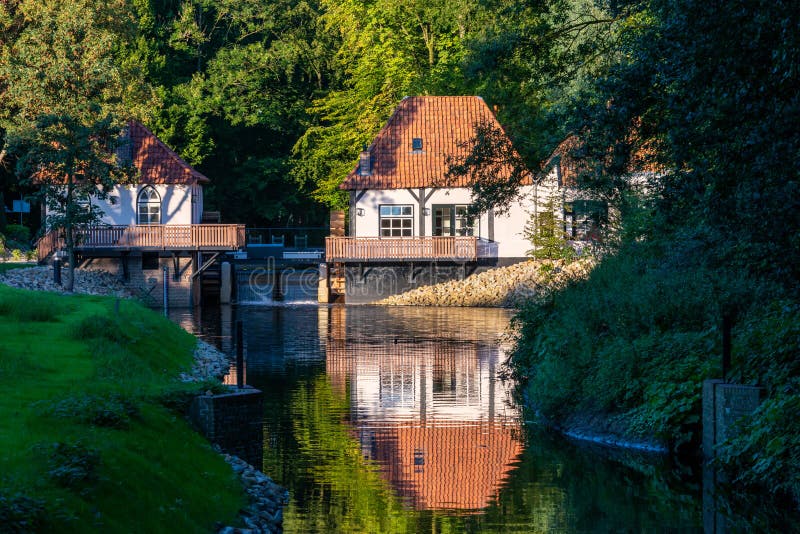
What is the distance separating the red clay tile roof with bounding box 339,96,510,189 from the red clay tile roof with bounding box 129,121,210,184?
741 centimetres

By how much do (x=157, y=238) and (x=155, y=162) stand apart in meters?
4.94

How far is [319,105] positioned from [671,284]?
47.8 metres

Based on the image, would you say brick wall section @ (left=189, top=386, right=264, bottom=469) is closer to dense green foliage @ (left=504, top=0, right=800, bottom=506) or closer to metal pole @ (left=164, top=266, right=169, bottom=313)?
dense green foliage @ (left=504, top=0, right=800, bottom=506)

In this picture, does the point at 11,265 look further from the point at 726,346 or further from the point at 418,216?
the point at 726,346

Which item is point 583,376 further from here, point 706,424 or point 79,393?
point 79,393

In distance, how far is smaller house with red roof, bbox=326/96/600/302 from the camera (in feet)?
174

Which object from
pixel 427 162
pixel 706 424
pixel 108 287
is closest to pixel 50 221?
pixel 108 287

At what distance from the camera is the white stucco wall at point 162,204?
2172 inches

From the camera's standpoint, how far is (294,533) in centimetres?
1508

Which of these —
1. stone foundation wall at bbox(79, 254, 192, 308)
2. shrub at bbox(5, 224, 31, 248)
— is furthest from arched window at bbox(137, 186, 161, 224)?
shrub at bbox(5, 224, 31, 248)

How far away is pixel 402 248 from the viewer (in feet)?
174

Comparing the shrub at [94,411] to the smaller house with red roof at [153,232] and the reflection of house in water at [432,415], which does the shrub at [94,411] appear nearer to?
the reflection of house in water at [432,415]

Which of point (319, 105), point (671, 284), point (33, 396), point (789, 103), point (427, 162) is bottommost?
point (33, 396)

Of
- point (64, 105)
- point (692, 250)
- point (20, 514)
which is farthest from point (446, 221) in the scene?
point (20, 514)
